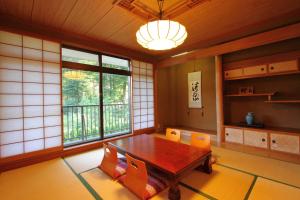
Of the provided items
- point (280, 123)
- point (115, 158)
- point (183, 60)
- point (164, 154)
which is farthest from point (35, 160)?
point (280, 123)

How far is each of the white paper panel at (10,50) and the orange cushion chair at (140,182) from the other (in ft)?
9.13

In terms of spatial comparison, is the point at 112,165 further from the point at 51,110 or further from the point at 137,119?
the point at 137,119

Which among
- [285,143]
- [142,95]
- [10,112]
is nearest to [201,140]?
[285,143]

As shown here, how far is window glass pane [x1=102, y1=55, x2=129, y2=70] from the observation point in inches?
161

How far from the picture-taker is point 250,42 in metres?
3.15

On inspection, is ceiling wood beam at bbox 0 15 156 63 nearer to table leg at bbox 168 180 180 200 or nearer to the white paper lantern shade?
the white paper lantern shade

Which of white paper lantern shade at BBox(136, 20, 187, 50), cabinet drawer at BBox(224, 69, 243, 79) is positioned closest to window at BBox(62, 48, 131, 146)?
white paper lantern shade at BBox(136, 20, 187, 50)

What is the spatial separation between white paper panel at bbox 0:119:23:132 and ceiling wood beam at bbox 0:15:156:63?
5.27ft

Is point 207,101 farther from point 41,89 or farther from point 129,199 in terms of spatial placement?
point 41,89

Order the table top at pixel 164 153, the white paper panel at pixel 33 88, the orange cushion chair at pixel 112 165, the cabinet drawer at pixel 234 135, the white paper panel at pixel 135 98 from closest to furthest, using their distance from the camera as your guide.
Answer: the table top at pixel 164 153 < the orange cushion chair at pixel 112 165 < the white paper panel at pixel 33 88 < the cabinet drawer at pixel 234 135 < the white paper panel at pixel 135 98

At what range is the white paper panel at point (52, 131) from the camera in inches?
120

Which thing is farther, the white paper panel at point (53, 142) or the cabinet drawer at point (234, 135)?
the cabinet drawer at point (234, 135)

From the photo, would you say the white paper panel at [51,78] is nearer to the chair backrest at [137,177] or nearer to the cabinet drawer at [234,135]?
the chair backrest at [137,177]

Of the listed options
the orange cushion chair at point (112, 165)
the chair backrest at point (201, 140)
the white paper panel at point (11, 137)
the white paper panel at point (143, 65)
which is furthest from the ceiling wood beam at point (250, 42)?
the white paper panel at point (11, 137)
